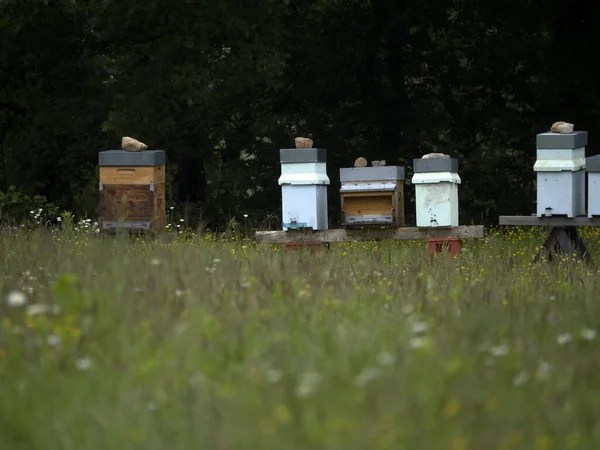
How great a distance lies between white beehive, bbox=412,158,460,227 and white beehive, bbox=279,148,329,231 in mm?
1117

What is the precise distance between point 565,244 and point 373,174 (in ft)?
7.83

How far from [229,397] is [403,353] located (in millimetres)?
841

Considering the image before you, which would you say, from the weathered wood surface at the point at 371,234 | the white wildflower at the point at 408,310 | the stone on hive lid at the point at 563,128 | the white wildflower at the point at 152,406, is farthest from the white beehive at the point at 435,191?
the white wildflower at the point at 152,406

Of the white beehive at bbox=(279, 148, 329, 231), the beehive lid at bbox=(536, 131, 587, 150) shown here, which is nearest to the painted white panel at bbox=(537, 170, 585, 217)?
the beehive lid at bbox=(536, 131, 587, 150)

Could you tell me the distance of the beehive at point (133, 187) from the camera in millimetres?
11633

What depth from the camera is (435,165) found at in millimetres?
11312

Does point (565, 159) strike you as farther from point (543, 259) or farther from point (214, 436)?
point (214, 436)

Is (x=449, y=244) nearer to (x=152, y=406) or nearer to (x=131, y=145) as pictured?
(x=131, y=145)

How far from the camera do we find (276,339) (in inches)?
180

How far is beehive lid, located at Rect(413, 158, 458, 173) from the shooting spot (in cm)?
1130

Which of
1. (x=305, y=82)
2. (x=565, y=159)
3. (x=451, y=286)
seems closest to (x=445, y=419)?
(x=451, y=286)

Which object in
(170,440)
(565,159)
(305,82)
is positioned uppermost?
(305,82)

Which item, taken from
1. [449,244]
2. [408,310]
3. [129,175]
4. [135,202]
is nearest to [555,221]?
[449,244]

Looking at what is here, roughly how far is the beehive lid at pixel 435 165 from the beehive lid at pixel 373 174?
0.23m
